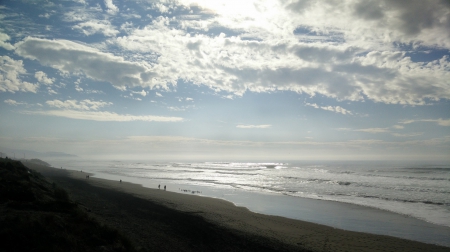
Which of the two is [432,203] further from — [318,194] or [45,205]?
[45,205]

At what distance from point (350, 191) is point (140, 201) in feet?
87.2

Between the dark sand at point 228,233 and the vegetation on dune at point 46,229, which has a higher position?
the vegetation on dune at point 46,229

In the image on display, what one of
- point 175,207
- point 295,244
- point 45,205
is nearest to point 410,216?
point 295,244

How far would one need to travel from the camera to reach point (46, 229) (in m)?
8.49

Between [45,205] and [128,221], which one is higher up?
[45,205]

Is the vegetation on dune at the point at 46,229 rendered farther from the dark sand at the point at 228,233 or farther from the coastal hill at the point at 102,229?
the dark sand at the point at 228,233

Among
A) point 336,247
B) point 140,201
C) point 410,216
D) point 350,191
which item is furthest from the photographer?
point 350,191

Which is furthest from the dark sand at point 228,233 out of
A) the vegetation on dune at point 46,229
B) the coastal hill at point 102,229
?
the vegetation on dune at point 46,229

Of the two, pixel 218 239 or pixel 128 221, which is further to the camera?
pixel 128 221

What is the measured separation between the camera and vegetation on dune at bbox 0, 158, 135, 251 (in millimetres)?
7637

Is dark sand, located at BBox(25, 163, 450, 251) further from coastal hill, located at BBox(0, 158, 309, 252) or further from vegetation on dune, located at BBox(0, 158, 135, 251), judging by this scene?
vegetation on dune, located at BBox(0, 158, 135, 251)

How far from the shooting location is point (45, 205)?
452 inches

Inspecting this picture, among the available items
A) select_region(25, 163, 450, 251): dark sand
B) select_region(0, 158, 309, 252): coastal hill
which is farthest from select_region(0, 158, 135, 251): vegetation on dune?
select_region(25, 163, 450, 251): dark sand

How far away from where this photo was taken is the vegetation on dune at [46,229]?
301 inches
